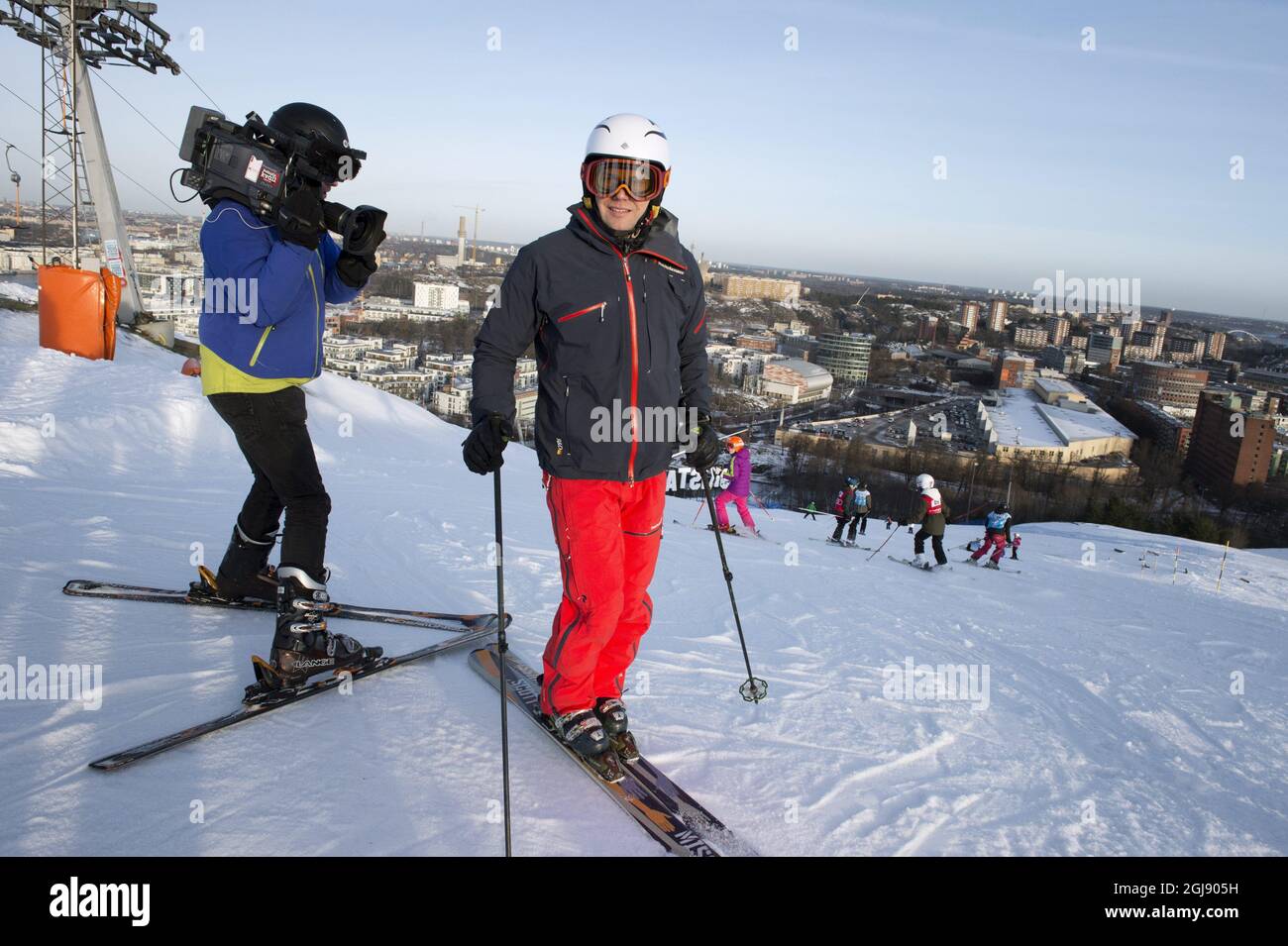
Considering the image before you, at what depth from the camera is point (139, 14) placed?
452 inches

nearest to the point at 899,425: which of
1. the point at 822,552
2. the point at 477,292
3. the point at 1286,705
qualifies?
the point at 477,292

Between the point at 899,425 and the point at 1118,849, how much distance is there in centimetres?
5404

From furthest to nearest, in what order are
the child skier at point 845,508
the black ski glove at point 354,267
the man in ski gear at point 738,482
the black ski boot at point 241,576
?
the child skier at point 845,508
the man in ski gear at point 738,482
the black ski boot at point 241,576
the black ski glove at point 354,267

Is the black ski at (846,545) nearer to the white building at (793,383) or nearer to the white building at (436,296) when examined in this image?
the white building at (436,296)

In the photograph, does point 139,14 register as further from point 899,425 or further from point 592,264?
point 899,425

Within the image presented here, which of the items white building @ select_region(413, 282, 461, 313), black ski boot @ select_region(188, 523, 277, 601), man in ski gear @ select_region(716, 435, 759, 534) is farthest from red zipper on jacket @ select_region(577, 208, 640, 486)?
white building @ select_region(413, 282, 461, 313)

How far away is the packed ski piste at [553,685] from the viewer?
78.9 inches

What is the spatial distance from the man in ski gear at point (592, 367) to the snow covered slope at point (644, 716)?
0.47 meters

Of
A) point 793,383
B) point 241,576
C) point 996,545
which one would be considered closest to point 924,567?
point 996,545

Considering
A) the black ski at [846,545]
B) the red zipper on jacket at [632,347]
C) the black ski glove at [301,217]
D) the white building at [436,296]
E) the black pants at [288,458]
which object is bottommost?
the black ski at [846,545]

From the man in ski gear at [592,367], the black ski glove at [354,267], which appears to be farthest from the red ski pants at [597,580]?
the black ski glove at [354,267]

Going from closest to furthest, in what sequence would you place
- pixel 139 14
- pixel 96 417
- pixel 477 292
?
pixel 96 417 < pixel 139 14 < pixel 477 292

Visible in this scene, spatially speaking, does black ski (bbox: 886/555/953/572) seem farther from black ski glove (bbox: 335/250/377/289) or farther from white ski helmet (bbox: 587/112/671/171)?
black ski glove (bbox: 335/250/377/289)

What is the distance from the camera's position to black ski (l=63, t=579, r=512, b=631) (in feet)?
10.1
